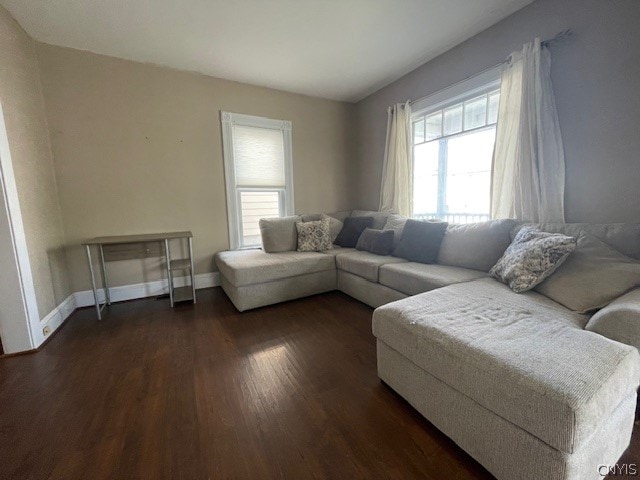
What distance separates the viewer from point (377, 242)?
3.03 metres

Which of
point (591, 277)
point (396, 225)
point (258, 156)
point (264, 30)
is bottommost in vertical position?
point (591, 277)

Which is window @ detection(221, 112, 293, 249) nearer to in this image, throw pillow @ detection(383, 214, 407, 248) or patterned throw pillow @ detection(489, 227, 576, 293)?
throw pillow @ detection(383, 214, 407, 248)

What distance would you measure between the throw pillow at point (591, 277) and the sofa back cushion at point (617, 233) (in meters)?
0.05

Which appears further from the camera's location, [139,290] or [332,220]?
[332,220]

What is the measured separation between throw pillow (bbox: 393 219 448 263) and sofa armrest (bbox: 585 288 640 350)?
1.38 m

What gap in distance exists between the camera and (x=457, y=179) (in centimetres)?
304

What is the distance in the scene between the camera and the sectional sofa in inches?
33.1

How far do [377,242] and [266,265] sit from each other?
1.28 meters

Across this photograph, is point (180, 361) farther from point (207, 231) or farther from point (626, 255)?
point (626, 255)

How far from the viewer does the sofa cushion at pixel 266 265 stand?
2.62 m

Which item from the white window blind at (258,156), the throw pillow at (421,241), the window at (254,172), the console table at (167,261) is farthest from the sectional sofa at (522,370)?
the white window blind at (258,156)

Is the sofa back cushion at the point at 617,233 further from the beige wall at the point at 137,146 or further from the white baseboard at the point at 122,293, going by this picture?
the white baseboard at the point at 122,293

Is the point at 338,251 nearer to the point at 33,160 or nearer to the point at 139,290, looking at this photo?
the point at 139,290

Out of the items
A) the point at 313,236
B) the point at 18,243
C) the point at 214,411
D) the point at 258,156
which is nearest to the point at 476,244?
the point at 313,236
